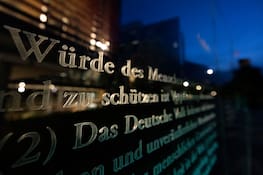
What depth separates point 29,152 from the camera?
2.06 ft

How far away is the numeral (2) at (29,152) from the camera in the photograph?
604 mm

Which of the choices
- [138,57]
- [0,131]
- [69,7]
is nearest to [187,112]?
[138,57]

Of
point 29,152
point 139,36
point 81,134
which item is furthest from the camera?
point 139,36

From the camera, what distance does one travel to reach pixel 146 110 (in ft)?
3.95

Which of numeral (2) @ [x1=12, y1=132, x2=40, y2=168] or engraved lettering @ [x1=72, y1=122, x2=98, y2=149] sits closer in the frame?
numeral (2) @ [x1=12, y1=132, x2=40, y2=168]

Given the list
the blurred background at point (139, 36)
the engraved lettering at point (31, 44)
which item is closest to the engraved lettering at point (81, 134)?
the blurred background at point (139, 36)

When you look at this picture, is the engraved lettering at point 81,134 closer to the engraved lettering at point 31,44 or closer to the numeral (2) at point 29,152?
the numeral (2) at point 29,152

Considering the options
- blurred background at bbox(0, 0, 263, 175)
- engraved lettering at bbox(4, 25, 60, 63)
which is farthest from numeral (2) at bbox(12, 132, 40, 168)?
engraved lettering at bbox(4, 25, 60, 63)

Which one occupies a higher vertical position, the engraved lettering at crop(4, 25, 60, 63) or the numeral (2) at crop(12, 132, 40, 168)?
the engraved lettering at crop(4, 25, 60, 63)

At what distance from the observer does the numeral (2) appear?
0.60 meters

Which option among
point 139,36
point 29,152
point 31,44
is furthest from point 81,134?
point 139,36

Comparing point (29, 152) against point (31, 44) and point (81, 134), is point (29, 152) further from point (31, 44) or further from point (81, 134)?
point (31, 44)

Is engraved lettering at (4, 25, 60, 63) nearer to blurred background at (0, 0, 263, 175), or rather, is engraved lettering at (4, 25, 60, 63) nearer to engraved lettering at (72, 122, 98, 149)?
blurred background at (0, 0, 263, 175)

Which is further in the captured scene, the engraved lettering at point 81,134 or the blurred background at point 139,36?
the engraved lettering at point 81,134
